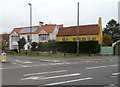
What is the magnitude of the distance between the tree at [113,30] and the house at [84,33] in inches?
878

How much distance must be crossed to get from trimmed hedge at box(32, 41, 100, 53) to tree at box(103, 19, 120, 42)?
119 feet

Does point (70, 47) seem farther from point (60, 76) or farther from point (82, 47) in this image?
point (60, 76)

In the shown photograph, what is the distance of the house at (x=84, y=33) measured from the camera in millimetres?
43281

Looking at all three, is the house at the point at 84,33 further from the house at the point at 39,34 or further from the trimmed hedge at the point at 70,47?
the trimmed hedge at the point at 70,47

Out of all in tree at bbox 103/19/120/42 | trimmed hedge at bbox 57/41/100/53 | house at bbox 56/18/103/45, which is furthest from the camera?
tree at bbox 103/19/120/42

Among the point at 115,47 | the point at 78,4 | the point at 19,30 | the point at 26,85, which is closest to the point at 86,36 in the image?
the point at 115,47

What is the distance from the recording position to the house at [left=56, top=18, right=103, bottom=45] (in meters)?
43.3

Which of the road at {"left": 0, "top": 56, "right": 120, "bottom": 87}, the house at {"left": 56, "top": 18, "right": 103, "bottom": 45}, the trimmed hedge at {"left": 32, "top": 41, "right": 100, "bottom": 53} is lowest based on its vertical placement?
the road at {"left": 0, "top": 56, "right": 120, "bottom": 87}

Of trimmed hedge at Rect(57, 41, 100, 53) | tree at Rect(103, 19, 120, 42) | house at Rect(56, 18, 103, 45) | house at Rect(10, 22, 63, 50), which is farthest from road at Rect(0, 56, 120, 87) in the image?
tree at Rect(103, 19, 120, 42)

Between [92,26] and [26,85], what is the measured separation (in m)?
41.0

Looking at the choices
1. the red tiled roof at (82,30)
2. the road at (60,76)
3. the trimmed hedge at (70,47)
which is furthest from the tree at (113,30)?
the road at (60,76)

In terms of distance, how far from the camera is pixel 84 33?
44.9 metres

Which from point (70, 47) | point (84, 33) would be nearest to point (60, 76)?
point (70, 47)

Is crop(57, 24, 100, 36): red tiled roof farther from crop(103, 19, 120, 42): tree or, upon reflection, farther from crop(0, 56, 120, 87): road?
crop(0, 56, 120, 87): road
